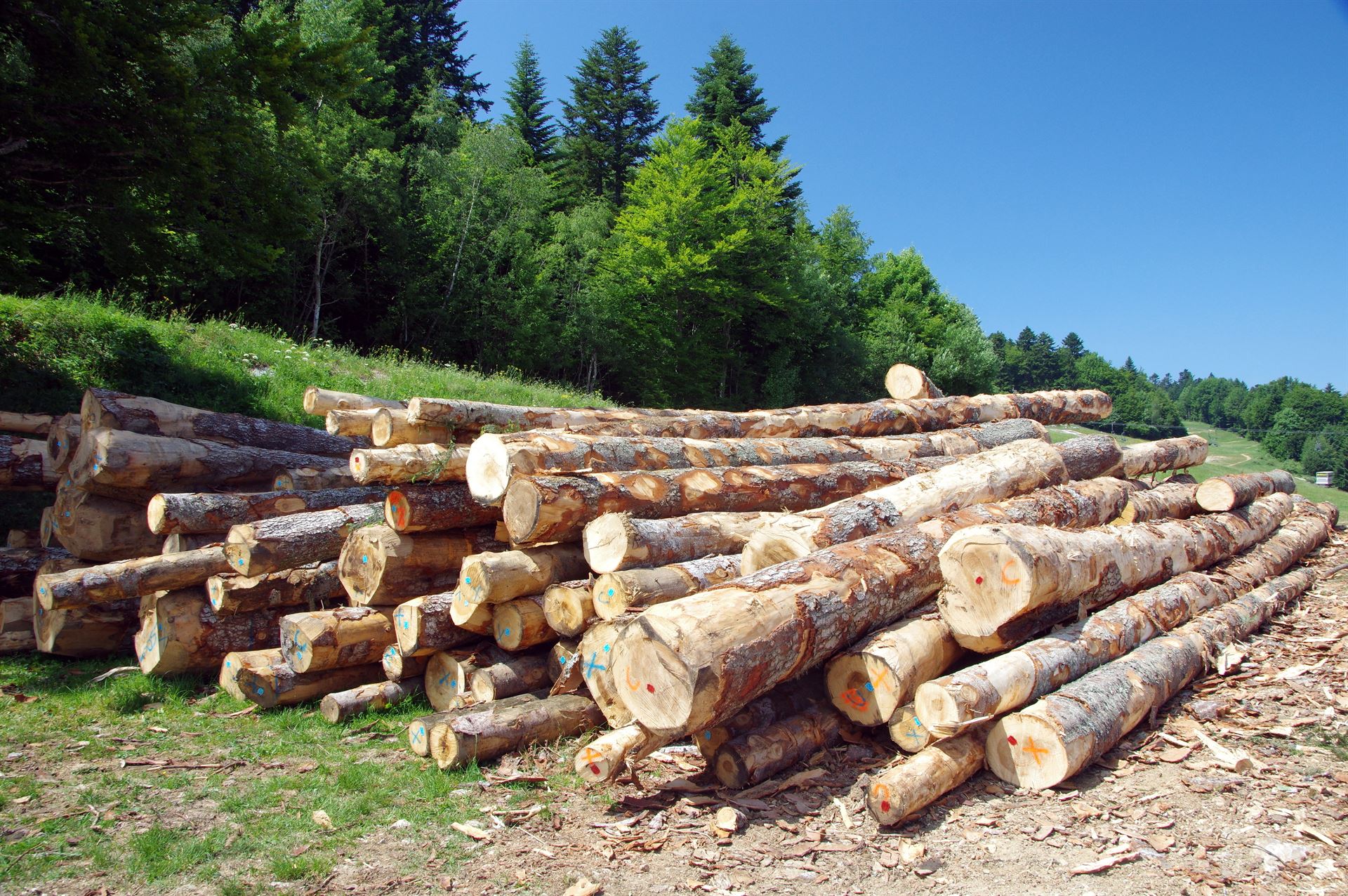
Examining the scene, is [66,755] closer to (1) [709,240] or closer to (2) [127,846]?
(2) [127,846]

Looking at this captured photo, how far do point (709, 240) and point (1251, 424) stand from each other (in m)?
25.8

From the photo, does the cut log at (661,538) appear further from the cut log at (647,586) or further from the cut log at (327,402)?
the cut log at (327,402)

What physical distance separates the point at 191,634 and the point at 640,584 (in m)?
3.64

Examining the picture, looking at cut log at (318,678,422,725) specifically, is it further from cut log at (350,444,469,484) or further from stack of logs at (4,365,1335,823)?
cut log at (350,444,469,484)

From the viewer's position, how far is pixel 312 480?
7141mm

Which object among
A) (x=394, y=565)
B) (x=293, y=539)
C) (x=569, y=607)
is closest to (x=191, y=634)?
(x=293, y=539)

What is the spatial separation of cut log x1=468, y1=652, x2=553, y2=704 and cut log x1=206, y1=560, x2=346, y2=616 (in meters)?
1.73

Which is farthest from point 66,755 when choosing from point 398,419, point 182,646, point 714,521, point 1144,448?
point 1144,448

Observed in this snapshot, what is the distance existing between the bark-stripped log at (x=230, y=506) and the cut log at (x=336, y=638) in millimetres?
1181

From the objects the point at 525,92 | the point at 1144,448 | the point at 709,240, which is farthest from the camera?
the point at 525,92

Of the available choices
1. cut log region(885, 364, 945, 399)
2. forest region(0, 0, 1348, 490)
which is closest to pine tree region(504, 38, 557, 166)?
forest region(0, 0, 1348, 490)

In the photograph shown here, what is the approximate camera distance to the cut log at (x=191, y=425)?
21.7 ft

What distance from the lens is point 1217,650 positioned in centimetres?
548

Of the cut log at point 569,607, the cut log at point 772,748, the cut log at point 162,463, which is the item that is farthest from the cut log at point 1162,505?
the cut log at point 162,463
